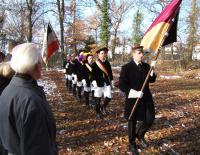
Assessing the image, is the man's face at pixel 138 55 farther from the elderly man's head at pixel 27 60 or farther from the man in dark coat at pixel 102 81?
the elderly man's head at pixel 27 60

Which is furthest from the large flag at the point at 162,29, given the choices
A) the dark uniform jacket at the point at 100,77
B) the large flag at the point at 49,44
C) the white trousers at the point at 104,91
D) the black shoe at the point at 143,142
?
the large flag at the point at 49,44

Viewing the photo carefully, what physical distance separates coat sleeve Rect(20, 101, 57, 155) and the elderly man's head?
307 millimetres

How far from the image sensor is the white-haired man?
3.35m

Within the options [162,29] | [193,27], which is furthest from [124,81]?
[193,27]

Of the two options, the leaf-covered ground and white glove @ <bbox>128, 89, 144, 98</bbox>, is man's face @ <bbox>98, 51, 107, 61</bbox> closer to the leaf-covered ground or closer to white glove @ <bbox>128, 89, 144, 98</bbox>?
the leaf-covered ground

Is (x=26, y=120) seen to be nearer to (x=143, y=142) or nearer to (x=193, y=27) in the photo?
(x=143, y=142)

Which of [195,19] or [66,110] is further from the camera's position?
[195,19]

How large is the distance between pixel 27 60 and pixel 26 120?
524mm

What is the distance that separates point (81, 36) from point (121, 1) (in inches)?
385

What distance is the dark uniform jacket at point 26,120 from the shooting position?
11.0 feet

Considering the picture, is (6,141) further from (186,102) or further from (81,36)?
(81,36)

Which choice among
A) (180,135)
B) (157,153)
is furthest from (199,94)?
(157,153)

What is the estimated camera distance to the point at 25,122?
10.9ft

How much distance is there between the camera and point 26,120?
10.9 ft
